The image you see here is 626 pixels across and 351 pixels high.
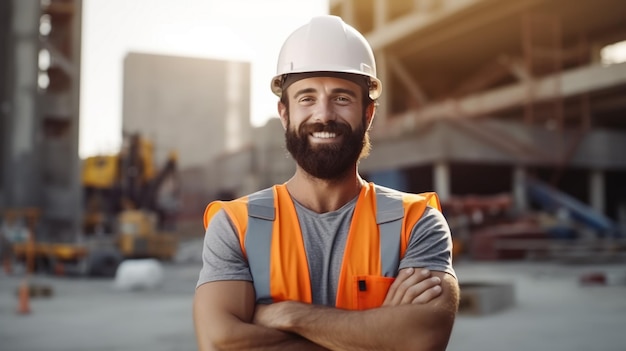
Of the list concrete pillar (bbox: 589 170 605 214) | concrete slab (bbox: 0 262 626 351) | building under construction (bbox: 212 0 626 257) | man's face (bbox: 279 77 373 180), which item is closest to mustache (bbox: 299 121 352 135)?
man's face (bbox: 279 77 373 180)

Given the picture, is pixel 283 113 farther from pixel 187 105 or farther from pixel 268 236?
pixel 187 105

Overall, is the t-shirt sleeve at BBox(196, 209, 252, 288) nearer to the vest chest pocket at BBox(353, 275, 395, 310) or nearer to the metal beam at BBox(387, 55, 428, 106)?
Result: the vest chest pocket at BBox(353, 275, 395, 310)

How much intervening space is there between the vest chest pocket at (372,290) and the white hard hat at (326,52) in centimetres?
80

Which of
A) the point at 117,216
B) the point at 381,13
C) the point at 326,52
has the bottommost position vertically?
the point at 117,216

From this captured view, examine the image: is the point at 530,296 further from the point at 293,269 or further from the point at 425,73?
the point at 425,73

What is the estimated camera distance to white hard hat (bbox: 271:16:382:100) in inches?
111

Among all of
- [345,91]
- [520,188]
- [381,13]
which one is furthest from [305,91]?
[381,13]

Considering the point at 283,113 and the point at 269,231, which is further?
the point at 283,113

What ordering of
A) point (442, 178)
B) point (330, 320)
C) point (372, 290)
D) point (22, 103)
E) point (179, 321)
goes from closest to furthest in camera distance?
point (330, 320) < point (372, 290) < point (179, 321) < point (22, 103) < point (442, 178)

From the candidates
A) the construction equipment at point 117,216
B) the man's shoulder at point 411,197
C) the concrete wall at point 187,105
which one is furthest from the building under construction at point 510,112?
the concrete wall at point 187,105

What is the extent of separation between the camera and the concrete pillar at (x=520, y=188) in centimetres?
3450

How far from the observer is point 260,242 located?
8.84 ft

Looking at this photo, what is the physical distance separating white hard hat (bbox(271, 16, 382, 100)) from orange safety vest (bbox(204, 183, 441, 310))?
0.52 m

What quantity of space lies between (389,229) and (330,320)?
0.46 metres
